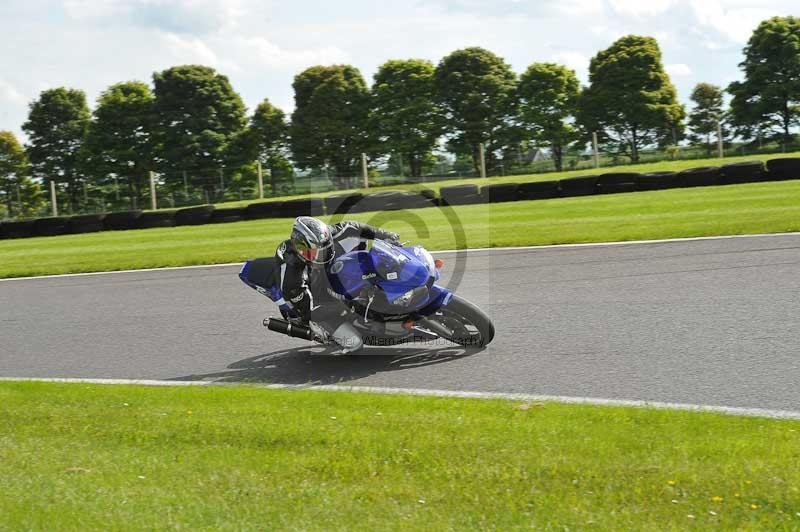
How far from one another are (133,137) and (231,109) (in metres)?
5.94

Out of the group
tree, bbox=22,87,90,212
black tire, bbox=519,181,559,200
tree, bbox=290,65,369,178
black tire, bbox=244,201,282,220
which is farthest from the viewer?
tree, bbox=22,87,90,212

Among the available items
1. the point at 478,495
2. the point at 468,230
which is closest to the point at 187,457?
the point at 478,495

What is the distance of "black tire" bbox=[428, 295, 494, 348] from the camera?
7910 millimetres

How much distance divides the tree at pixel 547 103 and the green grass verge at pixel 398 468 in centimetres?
4079

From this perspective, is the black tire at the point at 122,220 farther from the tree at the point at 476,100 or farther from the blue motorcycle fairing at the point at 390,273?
the tree at the point at 476,100

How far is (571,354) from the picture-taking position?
24.7 ft

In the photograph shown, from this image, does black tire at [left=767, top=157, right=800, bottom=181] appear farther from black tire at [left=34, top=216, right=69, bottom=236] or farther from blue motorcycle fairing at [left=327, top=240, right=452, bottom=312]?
black tire at [left=34, top=216, right=69, bottom=236]

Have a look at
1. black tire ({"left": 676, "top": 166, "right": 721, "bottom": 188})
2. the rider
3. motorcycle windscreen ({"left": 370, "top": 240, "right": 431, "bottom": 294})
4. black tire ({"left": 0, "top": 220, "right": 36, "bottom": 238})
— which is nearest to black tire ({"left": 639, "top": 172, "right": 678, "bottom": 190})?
black tire ({"left": 676, "top": 166, "right": 721, "bottom": 188})

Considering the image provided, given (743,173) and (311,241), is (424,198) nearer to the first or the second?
(743,173)

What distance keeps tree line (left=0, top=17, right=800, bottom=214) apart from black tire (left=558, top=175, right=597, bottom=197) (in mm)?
17136

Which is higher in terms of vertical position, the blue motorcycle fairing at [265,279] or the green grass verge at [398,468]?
the blue motorcycle fairing at [265,279]

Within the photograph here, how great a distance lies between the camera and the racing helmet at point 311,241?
7723mm

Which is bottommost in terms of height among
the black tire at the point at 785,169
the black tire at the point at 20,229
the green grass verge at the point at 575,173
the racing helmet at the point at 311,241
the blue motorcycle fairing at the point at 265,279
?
the blue motorcycle fairing at the point at 265,279

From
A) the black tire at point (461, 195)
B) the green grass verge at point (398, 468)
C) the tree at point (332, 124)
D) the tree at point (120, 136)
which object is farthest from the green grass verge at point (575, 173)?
the green grass verge at point (398, 468)
